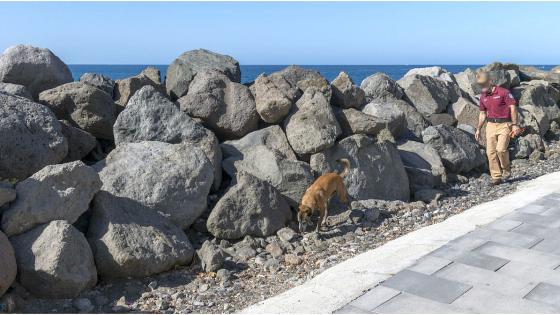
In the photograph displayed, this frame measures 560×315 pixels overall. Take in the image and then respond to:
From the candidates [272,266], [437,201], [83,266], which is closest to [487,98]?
[437,201]

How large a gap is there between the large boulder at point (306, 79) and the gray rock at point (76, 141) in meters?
3.79

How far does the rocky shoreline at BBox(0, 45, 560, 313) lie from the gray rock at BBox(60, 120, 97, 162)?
0.02 m

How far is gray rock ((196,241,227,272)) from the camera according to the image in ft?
21.8

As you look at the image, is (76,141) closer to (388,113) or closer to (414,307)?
(414,307)

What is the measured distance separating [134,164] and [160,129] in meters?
1.26

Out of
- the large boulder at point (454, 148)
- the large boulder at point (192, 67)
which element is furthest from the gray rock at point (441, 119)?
the large boulder at point (192, 67)

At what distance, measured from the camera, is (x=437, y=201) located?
962cm

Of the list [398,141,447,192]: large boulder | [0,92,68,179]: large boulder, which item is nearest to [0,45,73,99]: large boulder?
[0,92,68,179]: large boulder

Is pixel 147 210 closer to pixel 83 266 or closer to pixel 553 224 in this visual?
pixel 83 266

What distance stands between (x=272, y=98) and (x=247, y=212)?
8.23 feet

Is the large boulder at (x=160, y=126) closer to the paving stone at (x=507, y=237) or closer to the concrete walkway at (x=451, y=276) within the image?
the concrete walkway at (x=451, y=276)

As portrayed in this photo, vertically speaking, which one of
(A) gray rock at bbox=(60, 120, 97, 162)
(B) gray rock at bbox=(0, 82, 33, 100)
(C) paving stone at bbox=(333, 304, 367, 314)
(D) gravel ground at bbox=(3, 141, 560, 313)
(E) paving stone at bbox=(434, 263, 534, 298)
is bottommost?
(D) gravel ground at bbox=(3, 141, 560, 313)

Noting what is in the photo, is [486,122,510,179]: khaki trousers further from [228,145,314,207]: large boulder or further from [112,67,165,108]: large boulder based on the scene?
[112,67,165,108]: large boulder

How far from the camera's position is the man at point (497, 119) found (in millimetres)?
10227
